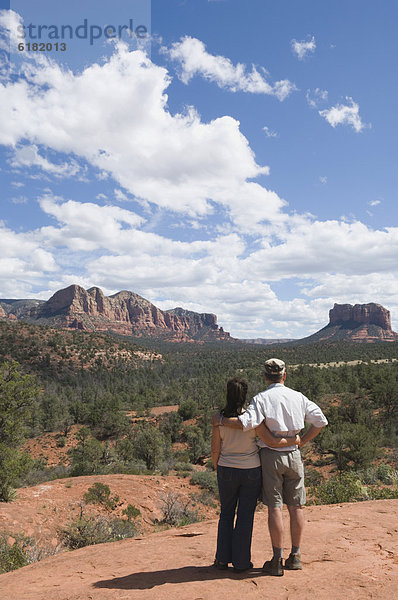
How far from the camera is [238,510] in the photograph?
3525mm

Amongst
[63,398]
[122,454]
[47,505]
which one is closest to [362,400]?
[122,454]

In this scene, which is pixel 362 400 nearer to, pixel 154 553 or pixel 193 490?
pixel 193 490

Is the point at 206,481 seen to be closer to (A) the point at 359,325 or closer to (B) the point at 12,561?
(B) the point at 12,561

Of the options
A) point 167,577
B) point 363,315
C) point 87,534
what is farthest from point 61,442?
point 363,315

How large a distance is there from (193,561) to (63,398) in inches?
1893

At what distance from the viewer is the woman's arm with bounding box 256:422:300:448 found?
3.32 meters

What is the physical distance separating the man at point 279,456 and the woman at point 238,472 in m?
0.09

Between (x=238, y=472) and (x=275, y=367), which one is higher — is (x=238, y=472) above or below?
below

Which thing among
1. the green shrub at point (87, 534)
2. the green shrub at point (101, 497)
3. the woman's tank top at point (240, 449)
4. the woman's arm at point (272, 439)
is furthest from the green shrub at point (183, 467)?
the woman's arm at point (272, 439)

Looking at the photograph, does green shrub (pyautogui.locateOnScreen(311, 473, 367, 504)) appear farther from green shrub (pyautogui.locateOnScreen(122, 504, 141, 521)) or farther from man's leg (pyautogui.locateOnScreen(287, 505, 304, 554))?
man's leg (pyautogui.locateOnScreen(287, 505, 304, 554))

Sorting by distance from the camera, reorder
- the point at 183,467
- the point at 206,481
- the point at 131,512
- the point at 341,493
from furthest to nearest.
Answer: the point at 183,467
the point at 206,481
the point at 131,512
the point at 341,493

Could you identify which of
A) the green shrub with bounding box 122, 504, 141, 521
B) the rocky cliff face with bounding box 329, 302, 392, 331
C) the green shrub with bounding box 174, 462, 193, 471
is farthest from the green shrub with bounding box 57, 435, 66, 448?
the rocky cliff face with bounding box 329, 302, 392, 331

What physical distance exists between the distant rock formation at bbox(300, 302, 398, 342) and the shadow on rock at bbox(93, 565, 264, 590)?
16977 cm

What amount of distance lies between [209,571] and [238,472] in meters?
1.41
